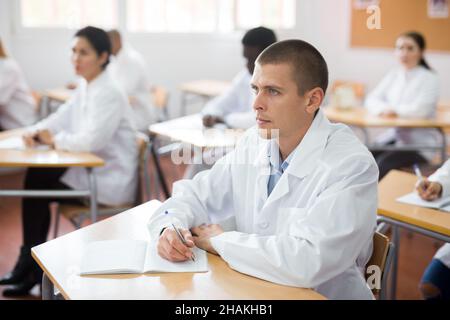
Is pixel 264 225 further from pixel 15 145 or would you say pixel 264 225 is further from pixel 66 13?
pixel 66 13

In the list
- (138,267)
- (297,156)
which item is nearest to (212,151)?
(297,156)

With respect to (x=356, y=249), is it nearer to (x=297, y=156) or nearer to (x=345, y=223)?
(x=345, y=223)

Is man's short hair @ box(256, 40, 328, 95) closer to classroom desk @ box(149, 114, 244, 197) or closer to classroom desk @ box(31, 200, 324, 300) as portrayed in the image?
classroom desk @ box(31, 200, 324, 300)

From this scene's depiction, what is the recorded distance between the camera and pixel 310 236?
136 centimetres

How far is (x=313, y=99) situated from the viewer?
1575 mm

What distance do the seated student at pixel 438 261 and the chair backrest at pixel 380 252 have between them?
0.55 meters

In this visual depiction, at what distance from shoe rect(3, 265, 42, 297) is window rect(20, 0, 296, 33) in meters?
3.35

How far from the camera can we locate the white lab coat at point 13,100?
433cm

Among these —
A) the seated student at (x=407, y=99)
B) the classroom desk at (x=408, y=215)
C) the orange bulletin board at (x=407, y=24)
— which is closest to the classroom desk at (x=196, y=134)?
the classroom desk at (x=408, y=215)

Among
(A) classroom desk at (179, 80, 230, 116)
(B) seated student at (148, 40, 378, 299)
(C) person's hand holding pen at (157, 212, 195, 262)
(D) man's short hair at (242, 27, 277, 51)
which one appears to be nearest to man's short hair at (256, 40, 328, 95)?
(B) seated student at (148, 40, 378, 299)

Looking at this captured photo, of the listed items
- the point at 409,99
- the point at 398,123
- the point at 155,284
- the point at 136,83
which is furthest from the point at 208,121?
the point at 155,284

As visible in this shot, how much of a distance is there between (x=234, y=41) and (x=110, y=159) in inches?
139

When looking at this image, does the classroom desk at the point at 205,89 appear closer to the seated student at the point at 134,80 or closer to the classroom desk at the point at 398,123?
the seated student at the point at 134,80

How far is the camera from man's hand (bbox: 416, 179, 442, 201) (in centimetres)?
203
